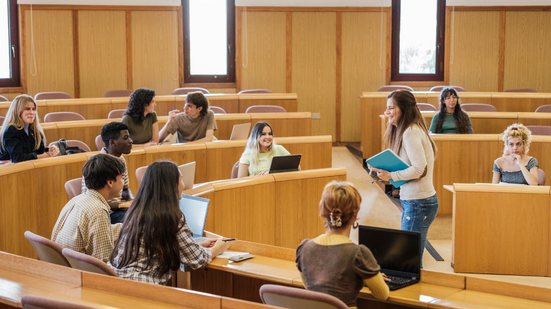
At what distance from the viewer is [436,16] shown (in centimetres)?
1346

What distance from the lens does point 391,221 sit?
8.33 metres

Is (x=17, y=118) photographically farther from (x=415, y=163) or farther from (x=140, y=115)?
(x=415, y=163)

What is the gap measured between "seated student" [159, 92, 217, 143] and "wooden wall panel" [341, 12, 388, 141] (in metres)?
4.88

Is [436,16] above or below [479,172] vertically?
above

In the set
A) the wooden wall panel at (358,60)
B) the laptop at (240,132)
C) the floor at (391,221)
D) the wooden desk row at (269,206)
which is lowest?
the floor at (391,221)

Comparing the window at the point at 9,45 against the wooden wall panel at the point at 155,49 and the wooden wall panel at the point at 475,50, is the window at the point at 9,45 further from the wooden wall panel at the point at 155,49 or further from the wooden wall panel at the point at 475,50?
the wooden wall panel at the point at 475,50

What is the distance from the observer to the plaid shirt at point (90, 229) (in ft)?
14.5

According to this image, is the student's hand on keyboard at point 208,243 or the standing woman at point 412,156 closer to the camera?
the student's hand on keyboard at point 208,243

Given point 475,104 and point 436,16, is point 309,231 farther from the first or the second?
point 436,16

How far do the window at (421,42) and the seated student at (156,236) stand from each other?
31.8ft

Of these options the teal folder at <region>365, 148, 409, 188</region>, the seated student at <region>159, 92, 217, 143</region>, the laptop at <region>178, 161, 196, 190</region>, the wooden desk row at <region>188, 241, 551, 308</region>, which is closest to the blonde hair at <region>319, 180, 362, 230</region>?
the wooden desk row at <region>188, 241, 551, 308</region>

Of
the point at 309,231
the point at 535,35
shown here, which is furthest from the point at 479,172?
the point at 535,35

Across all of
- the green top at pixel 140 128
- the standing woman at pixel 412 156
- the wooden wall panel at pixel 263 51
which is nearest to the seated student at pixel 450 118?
the green top at pixel 140 128

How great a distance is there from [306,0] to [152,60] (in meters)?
A: 2.57
